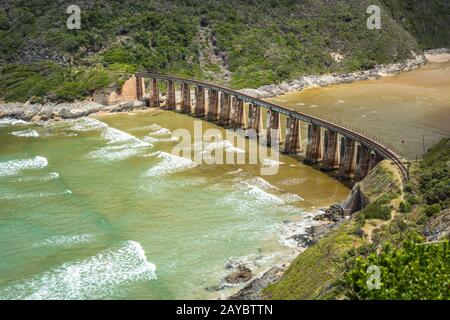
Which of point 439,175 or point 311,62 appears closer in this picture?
point 439,175

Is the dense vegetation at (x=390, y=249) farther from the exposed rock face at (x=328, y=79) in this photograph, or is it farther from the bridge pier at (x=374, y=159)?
the exposed rock face at (x=328, y=79)

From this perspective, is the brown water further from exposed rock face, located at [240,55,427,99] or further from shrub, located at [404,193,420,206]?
shrub, located at [404,193,420,206]

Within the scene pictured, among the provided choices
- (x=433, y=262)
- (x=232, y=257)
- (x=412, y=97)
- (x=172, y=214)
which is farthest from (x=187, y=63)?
(x=433, y=262)

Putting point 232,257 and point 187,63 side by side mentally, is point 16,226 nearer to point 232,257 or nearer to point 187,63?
point 232,257

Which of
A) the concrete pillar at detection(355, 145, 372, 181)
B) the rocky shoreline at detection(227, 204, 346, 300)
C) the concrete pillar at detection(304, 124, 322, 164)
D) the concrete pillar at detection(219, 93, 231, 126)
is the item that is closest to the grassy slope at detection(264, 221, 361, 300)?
the rocky shoreline at detection(227, 204, 346, 300)

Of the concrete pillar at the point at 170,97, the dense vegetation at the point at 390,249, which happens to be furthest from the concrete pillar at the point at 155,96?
the dense vegetation at the point at 390,249
